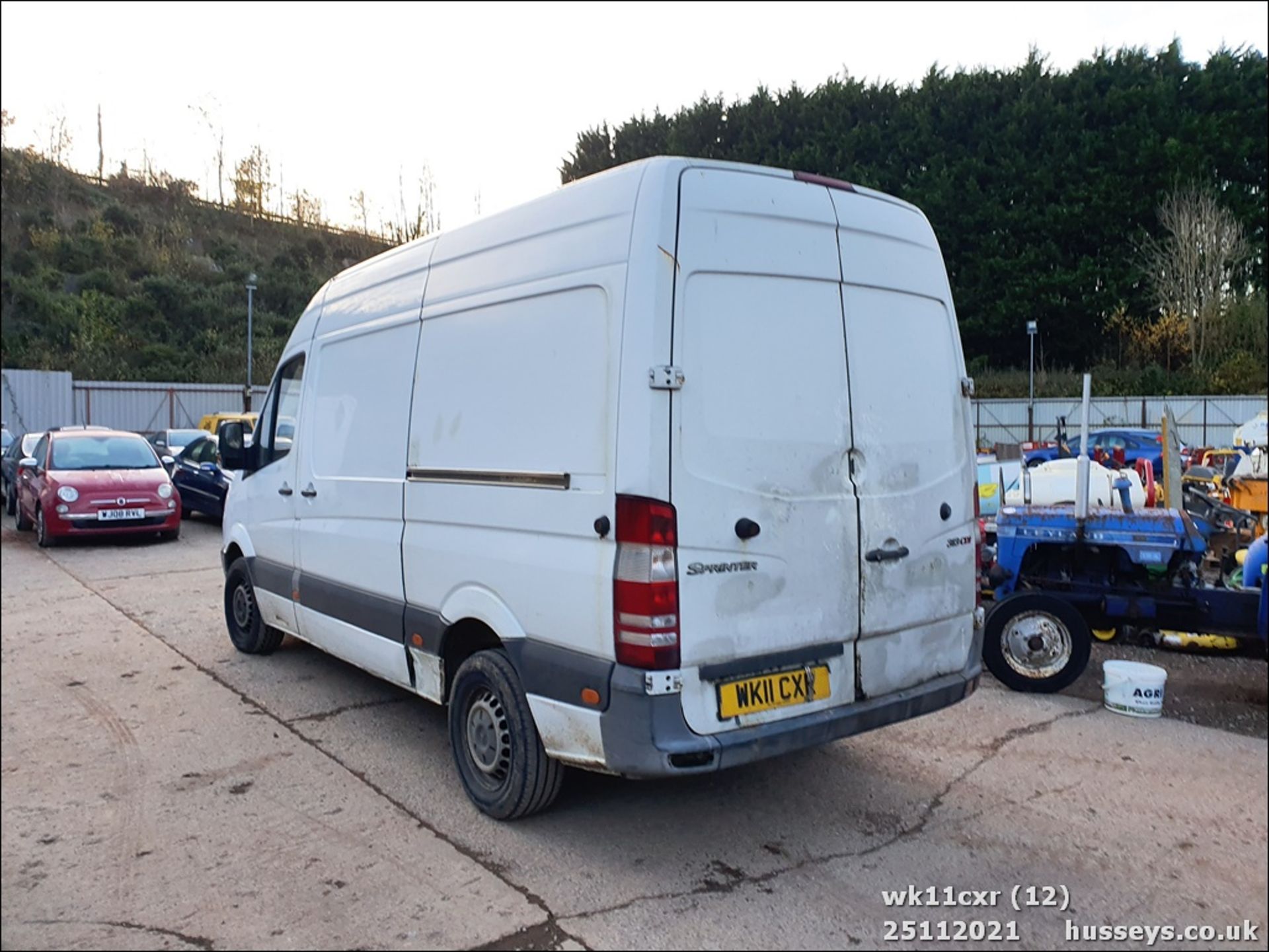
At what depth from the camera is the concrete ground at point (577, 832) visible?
3262 millimetres

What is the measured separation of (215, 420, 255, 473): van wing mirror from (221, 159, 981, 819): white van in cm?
225

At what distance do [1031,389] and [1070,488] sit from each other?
2881 centimetres

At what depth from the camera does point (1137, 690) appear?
5.61 meters

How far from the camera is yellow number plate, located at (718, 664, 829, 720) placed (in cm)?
356

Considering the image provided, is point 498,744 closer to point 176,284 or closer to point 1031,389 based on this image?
point 1031,389

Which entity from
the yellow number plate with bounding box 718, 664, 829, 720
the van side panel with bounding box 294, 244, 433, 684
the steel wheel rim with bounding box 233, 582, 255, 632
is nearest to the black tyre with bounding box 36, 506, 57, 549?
the steel wheel rim with bounding box 233, 582, 255, 632

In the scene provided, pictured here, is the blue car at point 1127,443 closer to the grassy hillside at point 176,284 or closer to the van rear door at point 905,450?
the van rear door at point 905,450

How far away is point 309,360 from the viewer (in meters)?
6.04

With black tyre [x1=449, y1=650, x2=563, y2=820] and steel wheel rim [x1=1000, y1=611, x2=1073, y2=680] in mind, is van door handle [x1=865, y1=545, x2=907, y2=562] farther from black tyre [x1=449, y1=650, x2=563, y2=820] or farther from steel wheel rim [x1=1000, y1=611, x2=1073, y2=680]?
steel wheel rim [x1=1000, y1=611, x2=1073, y2=680]

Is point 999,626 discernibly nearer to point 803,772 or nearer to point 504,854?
point 803,772

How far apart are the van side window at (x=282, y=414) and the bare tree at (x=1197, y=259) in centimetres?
3454

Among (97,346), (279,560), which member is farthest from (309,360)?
(97,346)

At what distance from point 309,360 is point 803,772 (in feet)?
12.6

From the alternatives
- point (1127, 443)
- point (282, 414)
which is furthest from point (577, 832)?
point (1127, 443)
